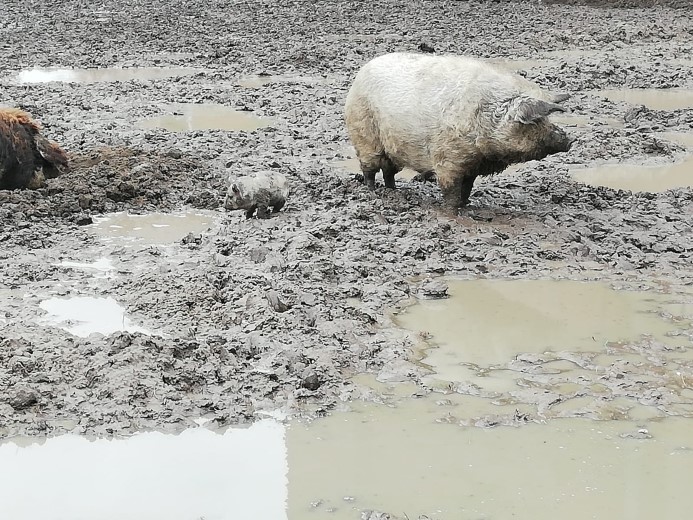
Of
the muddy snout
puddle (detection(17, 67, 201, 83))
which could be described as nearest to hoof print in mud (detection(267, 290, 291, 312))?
the muddy snout

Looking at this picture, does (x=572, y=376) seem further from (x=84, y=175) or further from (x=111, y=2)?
(x=111, y=2)

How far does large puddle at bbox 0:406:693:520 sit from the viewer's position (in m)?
3.85

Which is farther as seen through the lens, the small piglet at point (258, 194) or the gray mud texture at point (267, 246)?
the small piglet at point (258, 194)

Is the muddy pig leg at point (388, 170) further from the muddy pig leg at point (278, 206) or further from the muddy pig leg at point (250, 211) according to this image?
the muddy pig leg at point (250, 211)

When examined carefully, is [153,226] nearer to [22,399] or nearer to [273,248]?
[273,248]

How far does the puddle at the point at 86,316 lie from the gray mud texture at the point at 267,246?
80mm

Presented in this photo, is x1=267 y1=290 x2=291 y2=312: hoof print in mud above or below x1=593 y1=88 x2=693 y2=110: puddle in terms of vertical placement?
above

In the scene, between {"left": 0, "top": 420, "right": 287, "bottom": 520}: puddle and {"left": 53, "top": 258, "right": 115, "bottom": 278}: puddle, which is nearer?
{"left": 0, "top": 420, "right": 287, "bottom": 520}: puddle

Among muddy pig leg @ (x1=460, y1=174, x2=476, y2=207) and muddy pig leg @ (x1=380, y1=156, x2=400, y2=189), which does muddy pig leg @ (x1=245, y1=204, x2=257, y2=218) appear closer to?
muddy pig leg @ (x1=380, y1=156, x2=400, y2=189)

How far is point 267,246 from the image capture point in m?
6.72

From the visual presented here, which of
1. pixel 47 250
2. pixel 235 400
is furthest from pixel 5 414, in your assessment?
pixel 47 250

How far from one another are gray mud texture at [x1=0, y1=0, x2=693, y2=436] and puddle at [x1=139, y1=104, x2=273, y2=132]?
7.6 inches

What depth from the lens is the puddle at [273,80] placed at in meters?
12.9

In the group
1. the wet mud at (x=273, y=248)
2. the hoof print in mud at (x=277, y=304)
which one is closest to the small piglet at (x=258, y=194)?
the wet mud at (x=273, y=248)
